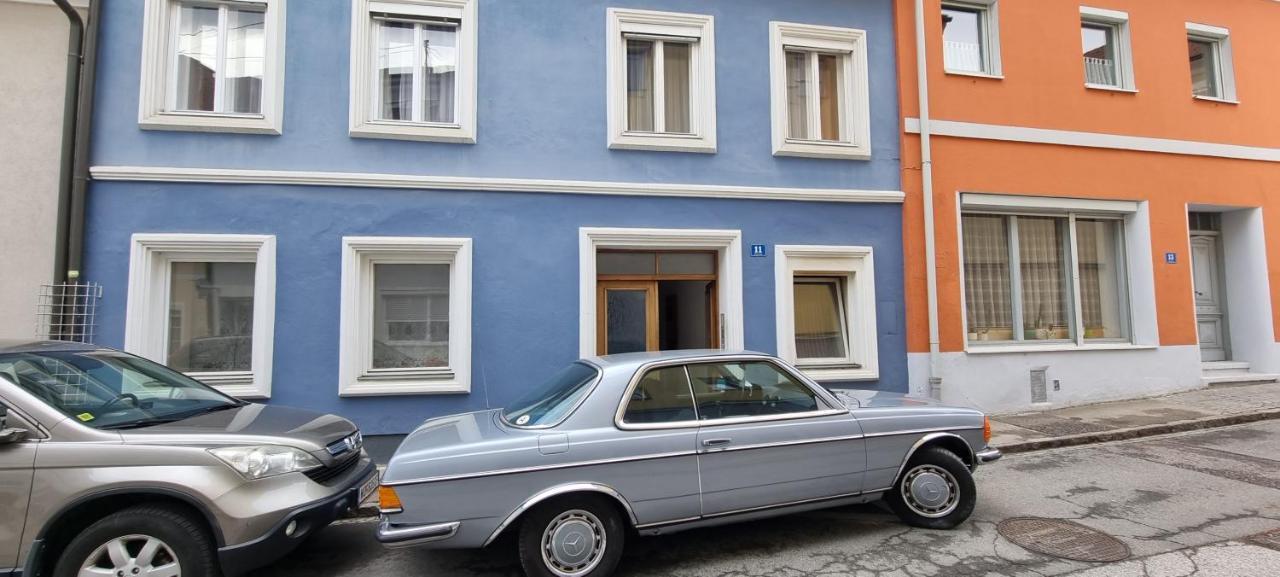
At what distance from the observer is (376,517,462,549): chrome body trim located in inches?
136

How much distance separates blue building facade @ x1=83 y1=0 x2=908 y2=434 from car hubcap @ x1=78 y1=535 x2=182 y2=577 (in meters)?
3.47

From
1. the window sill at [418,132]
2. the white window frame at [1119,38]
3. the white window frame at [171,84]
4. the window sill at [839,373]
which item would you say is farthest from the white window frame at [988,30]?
the white window frame at [171,84]

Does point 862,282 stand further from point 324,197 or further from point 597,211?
point 324,197

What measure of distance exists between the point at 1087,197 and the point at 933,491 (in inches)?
282

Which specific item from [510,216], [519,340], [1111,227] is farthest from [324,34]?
[1111,227]

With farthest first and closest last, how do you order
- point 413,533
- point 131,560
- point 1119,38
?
point 1119,38 → point 413,533 → point 131,560

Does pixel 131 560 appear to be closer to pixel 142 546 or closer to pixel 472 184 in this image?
pixel 142 546

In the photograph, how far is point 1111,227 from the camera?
9.63 meters

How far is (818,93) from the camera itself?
8523 mm

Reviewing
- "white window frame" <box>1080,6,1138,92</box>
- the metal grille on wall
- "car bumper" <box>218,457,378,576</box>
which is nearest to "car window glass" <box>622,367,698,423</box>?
"car bumper" <box>218,457,378,576</box>

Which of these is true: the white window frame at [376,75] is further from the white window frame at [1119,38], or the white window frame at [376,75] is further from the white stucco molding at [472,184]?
the white window frame at [1119,38]

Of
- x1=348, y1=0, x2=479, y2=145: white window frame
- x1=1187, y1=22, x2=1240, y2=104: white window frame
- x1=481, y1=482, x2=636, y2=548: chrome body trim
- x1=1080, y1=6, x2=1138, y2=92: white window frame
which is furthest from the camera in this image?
x1=1187, y1=22, x2=1240, y2=104: white window frame

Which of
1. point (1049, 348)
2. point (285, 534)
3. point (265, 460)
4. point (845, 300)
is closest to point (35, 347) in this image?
point (265, 460)

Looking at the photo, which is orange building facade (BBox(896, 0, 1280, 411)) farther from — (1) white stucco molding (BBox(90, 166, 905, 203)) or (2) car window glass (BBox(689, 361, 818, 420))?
(2) car window glass (BBox(689, 361, 818, 420))
